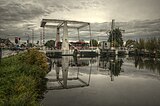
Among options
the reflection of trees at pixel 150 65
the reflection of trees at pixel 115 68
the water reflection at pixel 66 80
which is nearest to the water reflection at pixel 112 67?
the reflection of trees at pixel 115 68

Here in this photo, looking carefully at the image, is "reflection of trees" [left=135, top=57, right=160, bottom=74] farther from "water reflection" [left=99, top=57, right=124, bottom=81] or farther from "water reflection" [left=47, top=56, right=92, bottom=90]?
"water reflection" [left=47, top=56, right=92, bottom=90]

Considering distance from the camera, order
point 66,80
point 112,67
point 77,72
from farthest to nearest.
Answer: point 112,67 → point 77,72 → point 66,80

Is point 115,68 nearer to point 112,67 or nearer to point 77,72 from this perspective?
point 112,67

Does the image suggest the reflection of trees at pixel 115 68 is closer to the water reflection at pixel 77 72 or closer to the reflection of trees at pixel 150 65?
the water reflection at pixel 77 72

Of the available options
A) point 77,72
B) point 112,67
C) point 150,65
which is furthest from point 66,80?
point 150,65

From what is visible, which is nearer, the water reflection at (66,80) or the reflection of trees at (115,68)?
the water reflection at (66,80)

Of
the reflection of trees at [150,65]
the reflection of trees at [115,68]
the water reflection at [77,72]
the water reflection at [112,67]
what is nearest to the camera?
the water reflection at [77,72]

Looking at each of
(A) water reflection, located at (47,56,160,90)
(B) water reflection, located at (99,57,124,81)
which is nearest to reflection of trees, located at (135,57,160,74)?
(A) water reflection, located at (47,56,160,90)

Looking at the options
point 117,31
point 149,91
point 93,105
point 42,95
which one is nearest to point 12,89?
point 42,95

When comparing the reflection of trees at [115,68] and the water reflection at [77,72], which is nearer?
the water reflection at [77,72]

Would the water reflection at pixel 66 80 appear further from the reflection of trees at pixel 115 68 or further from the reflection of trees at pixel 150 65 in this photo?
the reflection of trees at pixel 150 65

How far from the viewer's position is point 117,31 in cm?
11869

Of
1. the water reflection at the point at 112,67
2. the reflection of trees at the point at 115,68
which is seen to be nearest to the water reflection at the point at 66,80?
the water reflection at the point at 112,67

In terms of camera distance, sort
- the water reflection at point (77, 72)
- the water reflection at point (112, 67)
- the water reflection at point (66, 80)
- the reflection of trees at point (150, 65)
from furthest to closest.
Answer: the reflection of trees at point (150, 65), the water reflection at point (112, 67), the water reflection at point (77, 72), the water reflection at point (66, 80)
